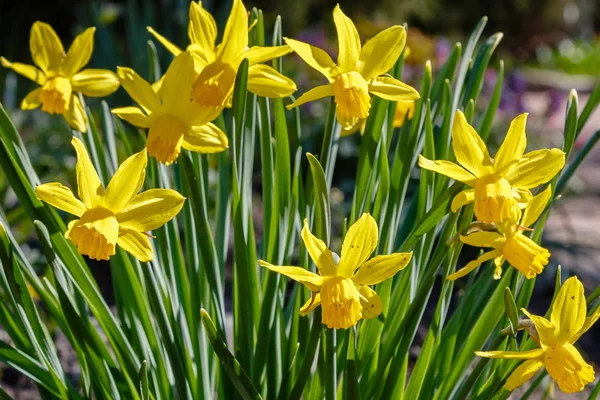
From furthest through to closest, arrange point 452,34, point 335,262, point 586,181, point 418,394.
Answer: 1. point 452,34
2. point 586,181
3. point 418,394
4. point 335,262

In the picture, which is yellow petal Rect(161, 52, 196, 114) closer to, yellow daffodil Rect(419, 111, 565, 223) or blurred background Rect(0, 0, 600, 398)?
yellow daffodil Rect(419, 111, 565, 223)

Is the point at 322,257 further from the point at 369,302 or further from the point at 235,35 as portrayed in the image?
the point at 235,35

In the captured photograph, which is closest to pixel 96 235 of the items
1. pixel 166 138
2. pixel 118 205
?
pixel 118 205

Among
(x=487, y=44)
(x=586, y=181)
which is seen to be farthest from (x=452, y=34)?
(x=487, y=44)

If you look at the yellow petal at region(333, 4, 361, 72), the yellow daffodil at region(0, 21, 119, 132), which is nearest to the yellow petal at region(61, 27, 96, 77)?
the yellow daffodil at region(0, 21, 119, 132)

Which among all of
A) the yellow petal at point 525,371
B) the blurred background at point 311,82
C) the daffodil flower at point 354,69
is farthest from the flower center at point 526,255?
the blurred background at point 311,82

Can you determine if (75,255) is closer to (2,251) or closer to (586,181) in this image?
(2,251)
